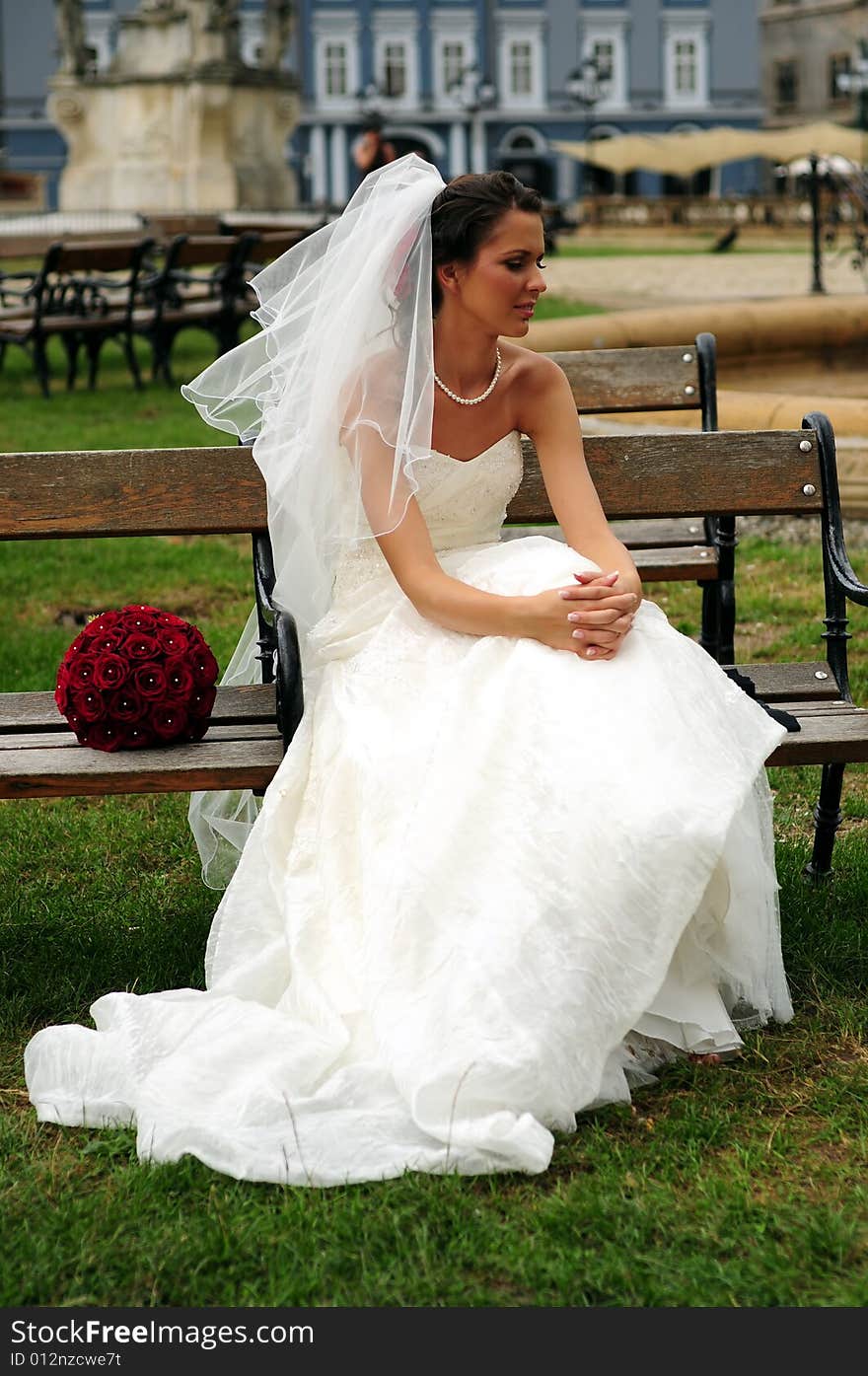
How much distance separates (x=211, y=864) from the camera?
403 centimetres

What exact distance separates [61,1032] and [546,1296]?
3.47 feet

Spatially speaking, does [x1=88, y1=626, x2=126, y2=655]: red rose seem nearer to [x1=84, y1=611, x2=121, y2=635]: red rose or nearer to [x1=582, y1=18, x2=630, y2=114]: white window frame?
[x1=84, y1=611, x2=121, y2=635]: red rose

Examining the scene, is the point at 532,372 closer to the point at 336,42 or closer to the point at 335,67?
the point at 335,67

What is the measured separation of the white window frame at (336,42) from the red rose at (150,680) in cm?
6184

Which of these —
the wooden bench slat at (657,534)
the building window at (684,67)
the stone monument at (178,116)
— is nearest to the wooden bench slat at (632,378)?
the wooden bench slat at (657,534)

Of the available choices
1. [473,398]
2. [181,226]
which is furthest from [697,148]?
[473,398]

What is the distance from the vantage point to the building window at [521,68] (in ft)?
205

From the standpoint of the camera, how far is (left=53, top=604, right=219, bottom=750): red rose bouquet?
339cm

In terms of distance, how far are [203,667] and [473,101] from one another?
61244 mm

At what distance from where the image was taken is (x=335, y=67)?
62156 mm

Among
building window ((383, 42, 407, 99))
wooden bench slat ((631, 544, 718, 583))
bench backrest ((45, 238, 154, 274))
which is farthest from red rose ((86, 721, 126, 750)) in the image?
building window ((383, 42, 407, 99))

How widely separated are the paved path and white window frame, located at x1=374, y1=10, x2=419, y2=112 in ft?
118

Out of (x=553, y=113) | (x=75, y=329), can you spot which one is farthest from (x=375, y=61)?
(x=75, y=329)

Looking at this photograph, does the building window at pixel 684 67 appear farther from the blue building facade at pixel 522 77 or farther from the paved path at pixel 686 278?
the paved path at pixel 686 278
